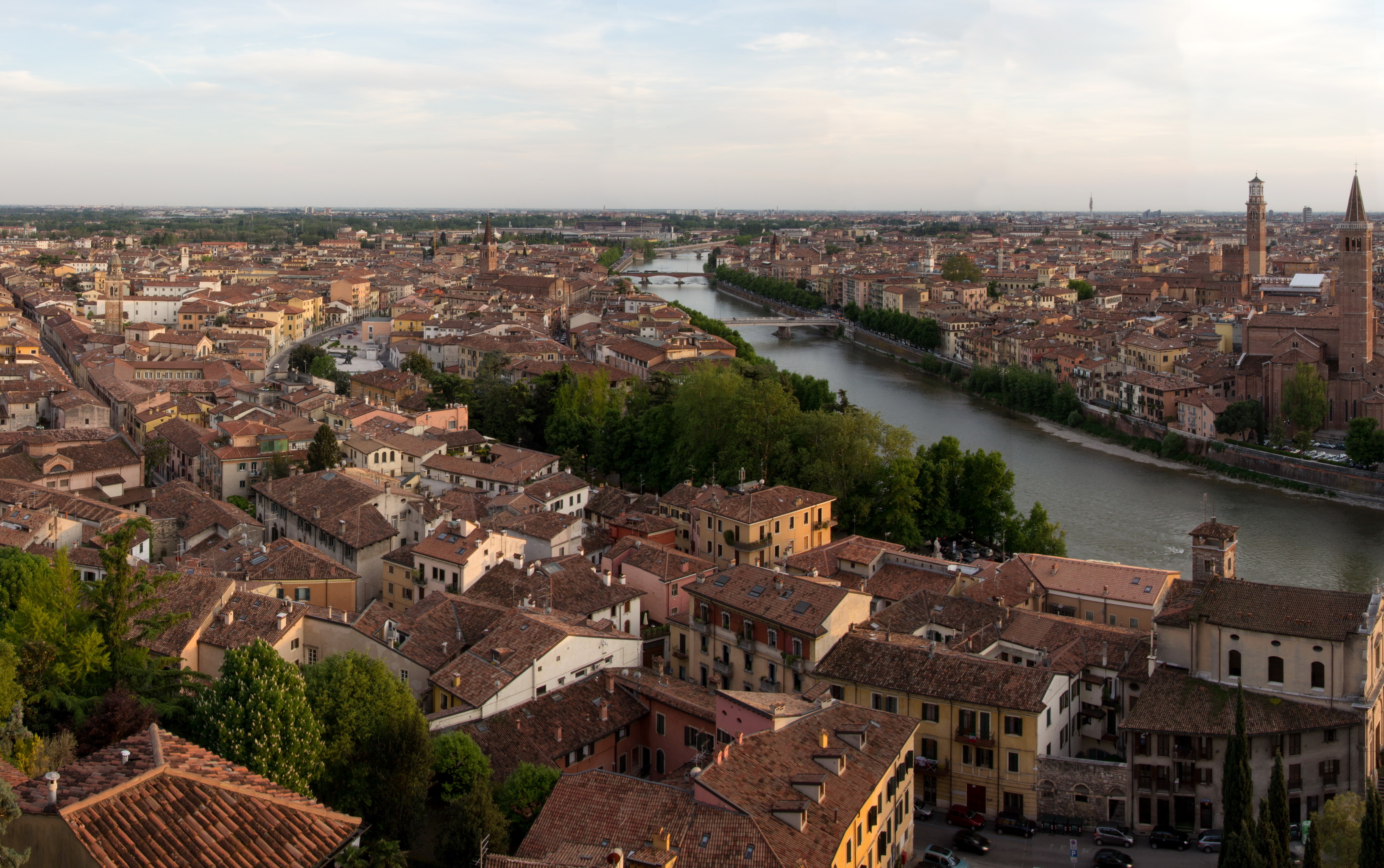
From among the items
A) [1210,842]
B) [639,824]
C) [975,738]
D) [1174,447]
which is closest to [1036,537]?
[975,738]

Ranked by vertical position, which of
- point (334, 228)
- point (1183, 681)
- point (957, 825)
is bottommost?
point (957, 825)

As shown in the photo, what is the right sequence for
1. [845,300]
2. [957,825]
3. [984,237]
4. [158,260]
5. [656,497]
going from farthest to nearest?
[984,237] < [158,260] < [845,300] < [656,497] < [957,825]

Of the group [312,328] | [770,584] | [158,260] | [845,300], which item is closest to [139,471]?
→ [770,584]

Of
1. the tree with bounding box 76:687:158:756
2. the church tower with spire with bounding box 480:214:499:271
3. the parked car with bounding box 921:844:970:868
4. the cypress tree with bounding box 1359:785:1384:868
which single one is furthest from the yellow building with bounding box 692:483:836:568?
the church tower with spire with bounding box 480:214:499:271

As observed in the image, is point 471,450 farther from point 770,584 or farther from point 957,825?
point 957,825

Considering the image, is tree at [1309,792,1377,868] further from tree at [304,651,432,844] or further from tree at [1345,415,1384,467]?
tree at [1345,415,1384,467]
